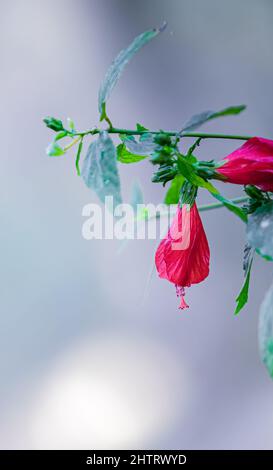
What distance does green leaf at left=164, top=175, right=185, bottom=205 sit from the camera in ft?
0.88

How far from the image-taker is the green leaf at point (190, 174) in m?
0.22

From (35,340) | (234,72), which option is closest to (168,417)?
(35,340)

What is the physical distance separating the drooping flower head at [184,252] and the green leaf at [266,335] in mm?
60

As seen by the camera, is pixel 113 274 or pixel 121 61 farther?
pixel 113 274

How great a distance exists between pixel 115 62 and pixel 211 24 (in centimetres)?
94

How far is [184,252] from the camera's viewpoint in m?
0.25

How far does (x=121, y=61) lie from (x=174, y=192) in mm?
79

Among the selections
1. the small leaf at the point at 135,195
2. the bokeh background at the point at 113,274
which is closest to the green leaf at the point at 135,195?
the small leaf at the point at 135,195

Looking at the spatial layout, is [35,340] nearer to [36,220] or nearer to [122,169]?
[36,220]

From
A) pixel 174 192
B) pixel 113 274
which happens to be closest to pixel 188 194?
pixel 174 192

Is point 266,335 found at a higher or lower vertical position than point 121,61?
lower

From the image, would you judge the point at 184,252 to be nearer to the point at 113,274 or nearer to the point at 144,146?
the point at 144,146

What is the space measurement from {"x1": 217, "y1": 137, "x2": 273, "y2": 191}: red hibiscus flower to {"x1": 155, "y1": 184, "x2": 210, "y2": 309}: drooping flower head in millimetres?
27

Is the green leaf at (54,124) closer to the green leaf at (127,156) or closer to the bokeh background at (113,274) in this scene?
Answer: the green leaf at (127,156)
